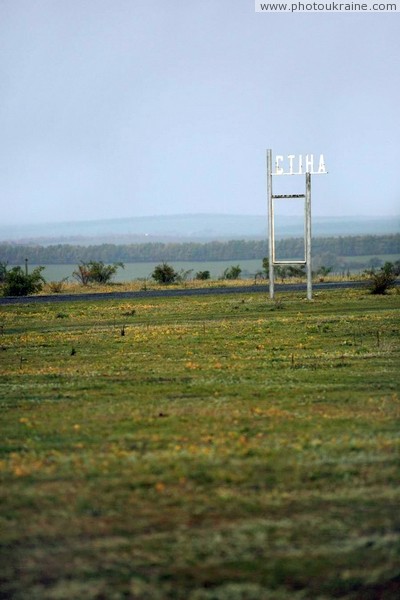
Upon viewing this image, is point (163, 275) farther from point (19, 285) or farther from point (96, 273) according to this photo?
point (19, 285)

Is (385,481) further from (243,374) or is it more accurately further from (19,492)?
(243,374)

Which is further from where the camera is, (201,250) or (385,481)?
(201,250)

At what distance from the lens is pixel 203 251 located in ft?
429

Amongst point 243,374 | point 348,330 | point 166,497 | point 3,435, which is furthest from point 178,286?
point 166,497

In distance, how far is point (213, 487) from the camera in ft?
31.6

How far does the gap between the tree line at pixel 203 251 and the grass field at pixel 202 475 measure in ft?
320

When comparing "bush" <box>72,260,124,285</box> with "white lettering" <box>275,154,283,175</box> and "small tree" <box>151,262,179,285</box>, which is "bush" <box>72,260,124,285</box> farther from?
"white lettering" <box>275,154,283,175</box>

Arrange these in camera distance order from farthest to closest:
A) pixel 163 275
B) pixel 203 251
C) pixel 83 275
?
1. pixel 203 251
2. pixel 83 275
3. pixel 163 275

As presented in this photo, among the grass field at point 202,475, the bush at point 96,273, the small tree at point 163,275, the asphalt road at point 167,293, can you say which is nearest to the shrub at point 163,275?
the small tree at point 163,275

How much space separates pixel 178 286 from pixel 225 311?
49.4 feet

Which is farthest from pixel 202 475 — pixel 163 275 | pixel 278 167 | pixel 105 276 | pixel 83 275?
pixel 105 276

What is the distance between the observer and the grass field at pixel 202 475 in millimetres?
7602

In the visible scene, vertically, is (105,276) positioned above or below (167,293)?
above

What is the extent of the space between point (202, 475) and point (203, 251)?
121066mm
